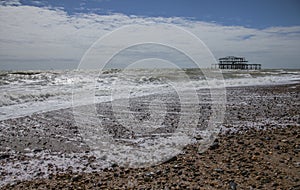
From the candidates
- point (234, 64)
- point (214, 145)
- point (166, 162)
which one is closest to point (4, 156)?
point (166, 162)

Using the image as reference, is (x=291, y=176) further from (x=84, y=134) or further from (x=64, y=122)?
(x=64, y=122)

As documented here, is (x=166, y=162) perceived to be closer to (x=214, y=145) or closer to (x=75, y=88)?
(x=214, y=145)

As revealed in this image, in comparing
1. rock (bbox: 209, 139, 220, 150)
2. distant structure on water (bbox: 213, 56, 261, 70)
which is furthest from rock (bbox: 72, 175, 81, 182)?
distant structure on water (bbox: 213, 56, 261, 70)

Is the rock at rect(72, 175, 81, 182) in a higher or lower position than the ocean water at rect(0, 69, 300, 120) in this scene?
lower

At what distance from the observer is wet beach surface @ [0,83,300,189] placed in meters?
4.54

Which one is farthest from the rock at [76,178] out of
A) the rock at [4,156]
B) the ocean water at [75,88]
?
the ocean water at [75,88]

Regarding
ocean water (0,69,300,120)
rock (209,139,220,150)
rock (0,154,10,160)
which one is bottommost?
rock (0,154,10,160)

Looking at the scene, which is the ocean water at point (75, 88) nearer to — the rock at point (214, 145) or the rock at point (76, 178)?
the rock at point (76, 178)

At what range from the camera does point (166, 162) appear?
5473 millimetres

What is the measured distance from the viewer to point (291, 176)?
14.8 ft

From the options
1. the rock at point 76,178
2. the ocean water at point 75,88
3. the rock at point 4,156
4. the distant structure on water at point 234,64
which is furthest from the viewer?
the distant structure on water at point 234,64

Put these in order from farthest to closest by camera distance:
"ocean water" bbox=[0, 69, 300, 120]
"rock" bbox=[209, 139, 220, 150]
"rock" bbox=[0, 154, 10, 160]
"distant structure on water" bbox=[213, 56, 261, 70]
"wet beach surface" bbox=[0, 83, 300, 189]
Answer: "distant structure on water" bbox=[213, 56, 261, 70], "ocean water" bbox=[0, 69, 300, 120], "rock" bbox=[209, 139, 220, 150], "rock" bbox=[0, 154, 10, 160], "wet beach surface" bbox=[0, 83, 300, 189]

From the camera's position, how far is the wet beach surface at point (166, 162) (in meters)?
4.54

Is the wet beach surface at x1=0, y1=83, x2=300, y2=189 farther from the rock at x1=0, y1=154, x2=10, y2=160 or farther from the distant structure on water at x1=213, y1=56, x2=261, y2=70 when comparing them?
the distant structure on water at x1=213, y1=56, x2=261, y2=70
